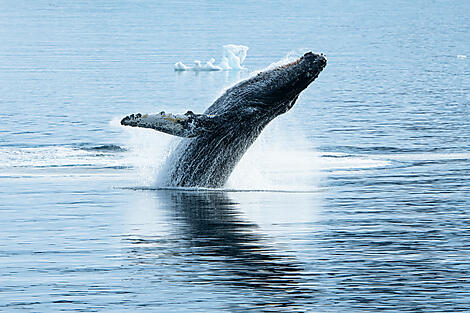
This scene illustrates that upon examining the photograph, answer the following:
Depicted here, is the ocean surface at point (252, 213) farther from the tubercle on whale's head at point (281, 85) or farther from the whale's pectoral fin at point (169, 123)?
the tubercle on whale's head at point (281, 85)

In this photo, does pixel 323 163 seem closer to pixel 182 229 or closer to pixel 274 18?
pixel 182 229

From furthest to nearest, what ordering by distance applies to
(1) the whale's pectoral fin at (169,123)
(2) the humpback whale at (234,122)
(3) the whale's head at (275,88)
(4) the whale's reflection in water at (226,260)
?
(3) the whale's head at (275,88) < (2) the humpback whale at (234,122) < (1) the whale's pectoral fin at (169,123) < (4) the whale's reflection in water at (226,260)

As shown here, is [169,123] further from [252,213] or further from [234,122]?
[252,213]

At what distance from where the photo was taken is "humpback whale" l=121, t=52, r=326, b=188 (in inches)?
881

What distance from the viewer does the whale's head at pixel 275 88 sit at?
2250 centimetres

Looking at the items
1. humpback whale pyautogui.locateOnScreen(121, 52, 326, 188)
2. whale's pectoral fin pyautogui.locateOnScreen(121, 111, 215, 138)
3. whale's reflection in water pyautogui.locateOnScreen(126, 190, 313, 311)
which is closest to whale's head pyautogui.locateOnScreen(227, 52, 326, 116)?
humpback whale pyautogui.locateOnScreen(121, 52, 326, 188)

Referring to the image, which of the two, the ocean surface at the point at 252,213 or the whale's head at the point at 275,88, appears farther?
the whale's head at the point at 275,88

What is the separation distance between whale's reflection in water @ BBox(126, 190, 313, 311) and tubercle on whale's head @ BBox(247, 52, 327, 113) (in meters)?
3.84

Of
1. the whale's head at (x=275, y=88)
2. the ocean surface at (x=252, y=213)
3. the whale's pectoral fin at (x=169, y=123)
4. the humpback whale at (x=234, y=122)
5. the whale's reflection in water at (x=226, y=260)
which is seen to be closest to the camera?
the whale's reflection in water at (x=226, y=260)

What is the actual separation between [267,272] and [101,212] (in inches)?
219

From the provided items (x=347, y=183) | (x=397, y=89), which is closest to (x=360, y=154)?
(x=347, y=183)

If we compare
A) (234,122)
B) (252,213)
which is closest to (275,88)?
(234,122)

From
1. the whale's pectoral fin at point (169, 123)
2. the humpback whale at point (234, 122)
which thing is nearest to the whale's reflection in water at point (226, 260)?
the whale's pectoral fin at point (169, 123)

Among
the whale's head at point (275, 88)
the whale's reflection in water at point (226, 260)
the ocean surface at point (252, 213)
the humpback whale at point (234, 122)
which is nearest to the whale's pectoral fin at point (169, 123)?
the humpback whale at point (234, 122)
